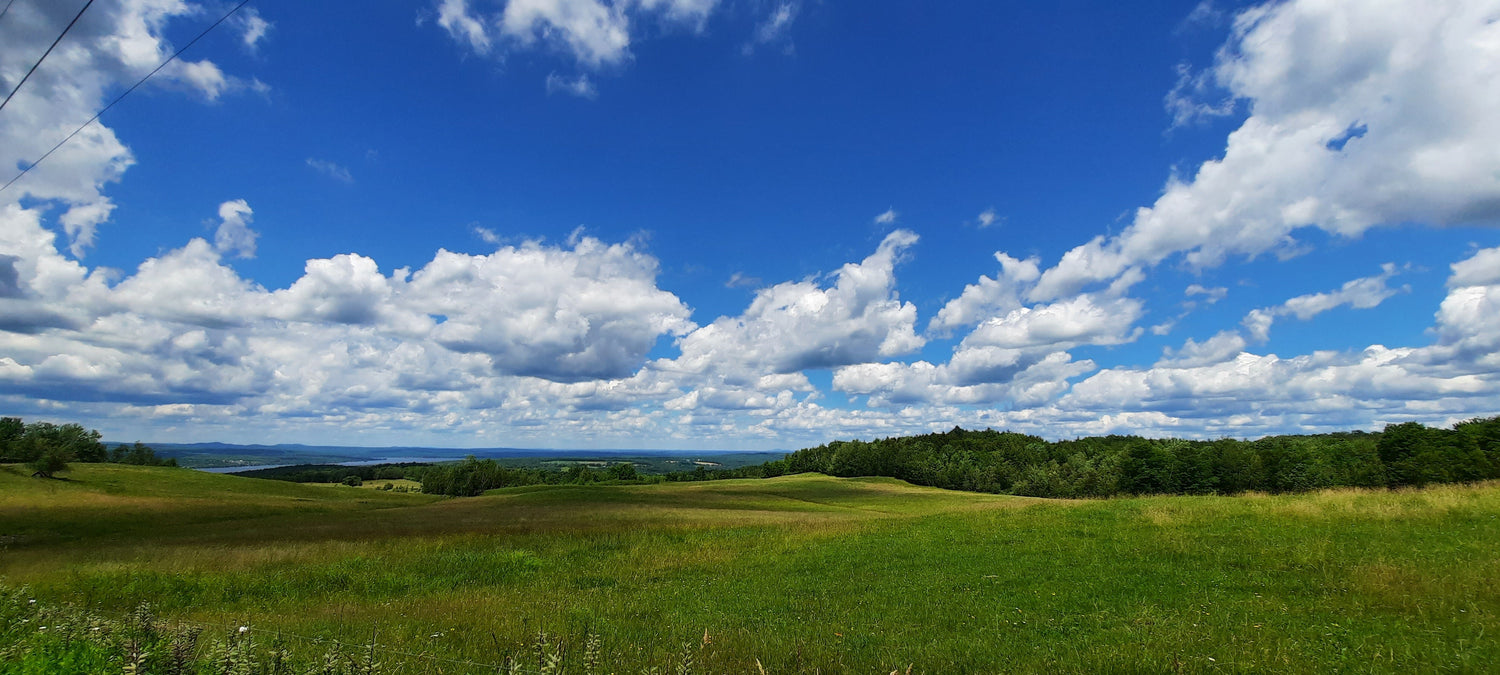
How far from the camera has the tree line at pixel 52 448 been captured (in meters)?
61.9

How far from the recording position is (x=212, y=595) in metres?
17.5

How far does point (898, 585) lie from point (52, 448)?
98.2m

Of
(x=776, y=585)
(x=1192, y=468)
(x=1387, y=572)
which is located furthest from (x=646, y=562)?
(x=1192, y=468)

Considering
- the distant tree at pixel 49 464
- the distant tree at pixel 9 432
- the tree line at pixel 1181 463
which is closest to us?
the distant tree at pixel 49 464

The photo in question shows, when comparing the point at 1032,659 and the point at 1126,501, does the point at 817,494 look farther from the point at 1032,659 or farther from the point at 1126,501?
the point at 1032,659

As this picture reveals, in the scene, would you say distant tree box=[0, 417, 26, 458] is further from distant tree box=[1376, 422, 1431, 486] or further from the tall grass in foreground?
distant tree box=[1376, 422, 1431, 486]

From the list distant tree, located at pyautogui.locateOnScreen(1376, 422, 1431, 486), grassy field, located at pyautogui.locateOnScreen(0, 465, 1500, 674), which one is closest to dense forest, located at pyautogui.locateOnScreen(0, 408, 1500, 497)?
distant tree, located at pyautogui.locateOnScreen(1376, 422, 1431, 486)

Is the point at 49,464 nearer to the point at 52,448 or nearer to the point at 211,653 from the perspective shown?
the point at 52,448

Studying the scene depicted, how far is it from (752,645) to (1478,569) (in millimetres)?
14716

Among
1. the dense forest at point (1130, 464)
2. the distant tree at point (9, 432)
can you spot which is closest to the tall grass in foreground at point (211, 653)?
the dense forest at point (1130, 464)

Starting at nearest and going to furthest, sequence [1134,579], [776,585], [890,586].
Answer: [1134,579], [890,586], [776,585]

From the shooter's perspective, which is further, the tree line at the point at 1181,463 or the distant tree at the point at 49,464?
the tree line at the point at 1181,463

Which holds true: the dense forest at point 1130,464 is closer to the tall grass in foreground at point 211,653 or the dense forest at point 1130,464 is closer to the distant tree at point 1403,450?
the distant tree at point 1403,450

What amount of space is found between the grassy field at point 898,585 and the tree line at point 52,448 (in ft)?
137
